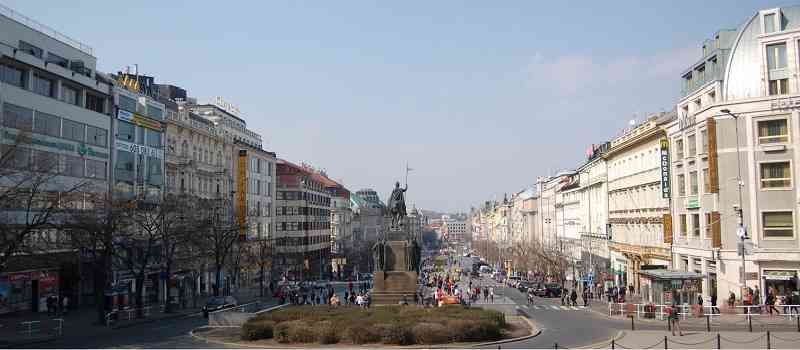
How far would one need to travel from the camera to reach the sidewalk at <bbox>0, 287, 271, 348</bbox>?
3369cm

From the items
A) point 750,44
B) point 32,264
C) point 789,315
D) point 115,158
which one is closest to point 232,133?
point 115,158

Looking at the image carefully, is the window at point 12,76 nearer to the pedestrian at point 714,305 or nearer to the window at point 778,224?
the pedestrian at point 714,305

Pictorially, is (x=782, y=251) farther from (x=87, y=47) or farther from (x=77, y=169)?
(x=87, y=47)

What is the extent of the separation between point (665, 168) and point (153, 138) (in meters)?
45.3

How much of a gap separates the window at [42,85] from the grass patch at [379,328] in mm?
28940

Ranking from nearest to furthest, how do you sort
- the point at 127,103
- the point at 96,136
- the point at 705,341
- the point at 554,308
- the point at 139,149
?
the point at 705,341
the point at 554,308
the point at 96,136
the point at 127,103
the point at 139,149

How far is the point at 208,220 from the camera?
184 ft

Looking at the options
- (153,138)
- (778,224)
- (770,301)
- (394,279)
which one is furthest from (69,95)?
(778,224)

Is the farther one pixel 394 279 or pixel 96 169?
pixel 96 169

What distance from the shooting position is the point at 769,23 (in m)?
45.1

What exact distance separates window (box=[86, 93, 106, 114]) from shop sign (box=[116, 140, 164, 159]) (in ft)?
10.4

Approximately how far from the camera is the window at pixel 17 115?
44219 mm

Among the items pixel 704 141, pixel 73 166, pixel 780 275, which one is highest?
pixel 704 141

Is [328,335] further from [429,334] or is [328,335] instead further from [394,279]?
[394,279]
